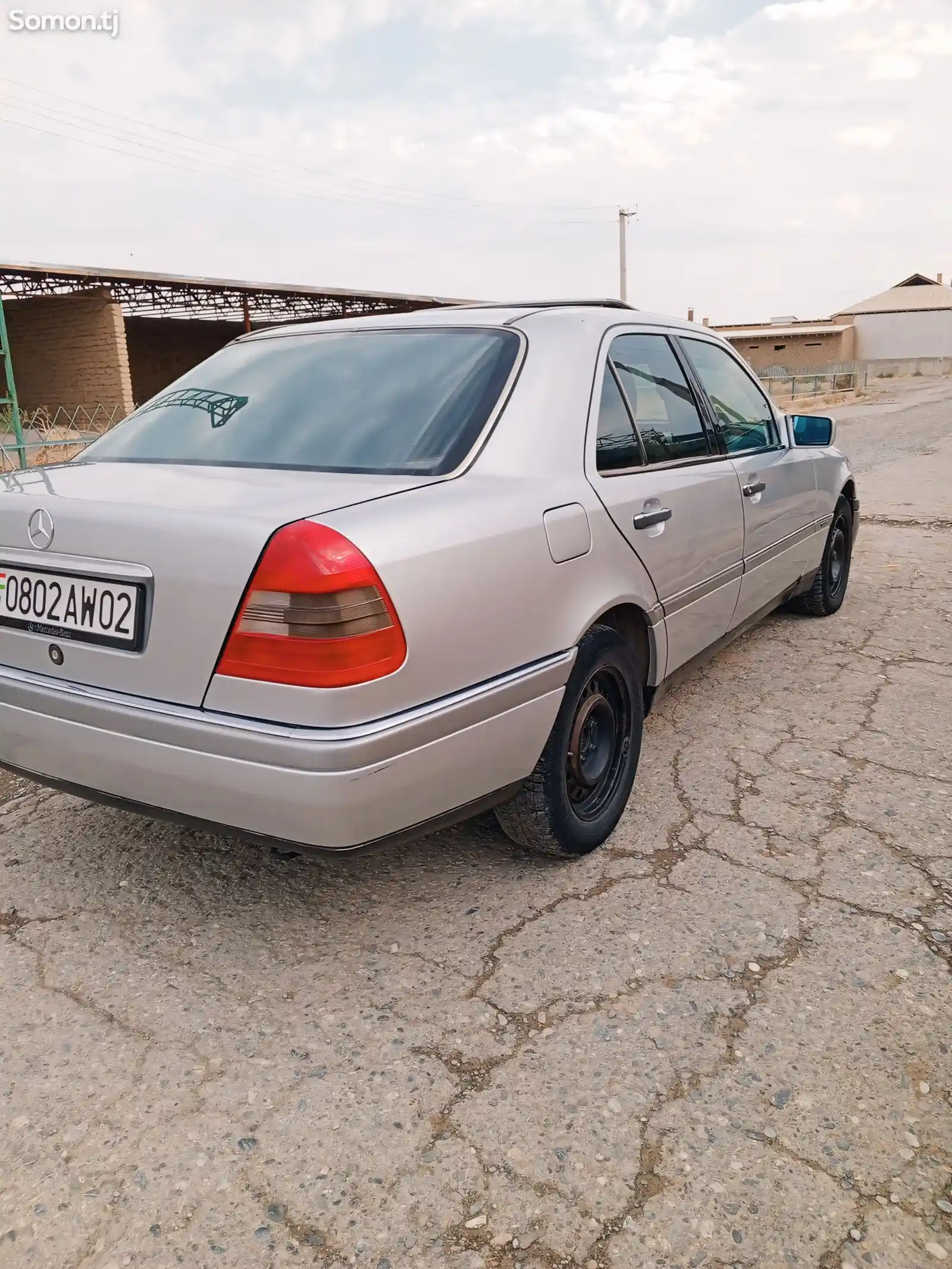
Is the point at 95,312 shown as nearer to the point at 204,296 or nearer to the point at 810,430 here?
the point at 204,296

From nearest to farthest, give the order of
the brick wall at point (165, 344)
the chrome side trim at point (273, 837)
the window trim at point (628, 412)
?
the chrome side trim at point (273, 837) < the window trim at point (628, 412) < the brick wall at point (165, 344)

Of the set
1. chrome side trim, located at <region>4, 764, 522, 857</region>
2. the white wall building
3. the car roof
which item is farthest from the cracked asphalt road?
the white wall building

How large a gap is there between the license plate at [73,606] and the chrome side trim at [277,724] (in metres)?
0.12

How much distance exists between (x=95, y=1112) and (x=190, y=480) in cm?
135

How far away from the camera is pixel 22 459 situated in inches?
481

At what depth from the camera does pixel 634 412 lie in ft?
9.51

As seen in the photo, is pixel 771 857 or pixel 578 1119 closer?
pixel 578 1119

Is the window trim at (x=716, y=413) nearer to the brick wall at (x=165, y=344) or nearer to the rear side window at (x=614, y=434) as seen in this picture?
the rear side window at (x=614, y=434)

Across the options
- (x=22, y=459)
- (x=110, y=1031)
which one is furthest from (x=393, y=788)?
(x=22, y=459)

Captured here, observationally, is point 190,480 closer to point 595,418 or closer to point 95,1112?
point 595,418

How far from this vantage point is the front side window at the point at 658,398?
2918 millimetres

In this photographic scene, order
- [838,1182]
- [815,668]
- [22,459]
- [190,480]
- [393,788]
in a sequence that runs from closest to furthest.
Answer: [838,1182], [393,788], [190,480], [815,668], [22,459]

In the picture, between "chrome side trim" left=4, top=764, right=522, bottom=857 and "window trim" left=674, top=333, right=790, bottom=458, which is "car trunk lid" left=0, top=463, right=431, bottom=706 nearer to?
"chrome side trim" left=4, top=764, right=522, bottom=857

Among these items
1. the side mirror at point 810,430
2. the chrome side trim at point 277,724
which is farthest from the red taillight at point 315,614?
the side mirror at point 810,430
